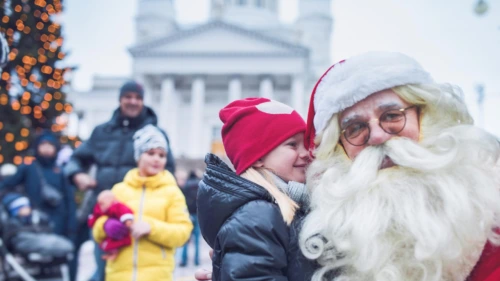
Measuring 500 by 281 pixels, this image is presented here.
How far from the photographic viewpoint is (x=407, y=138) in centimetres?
135

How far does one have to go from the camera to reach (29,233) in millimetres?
5340

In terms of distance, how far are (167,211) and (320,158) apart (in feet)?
5.84

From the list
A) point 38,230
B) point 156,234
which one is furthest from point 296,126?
point 38,230

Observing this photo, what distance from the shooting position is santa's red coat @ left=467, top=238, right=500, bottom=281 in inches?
44.3

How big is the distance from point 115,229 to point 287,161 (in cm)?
152

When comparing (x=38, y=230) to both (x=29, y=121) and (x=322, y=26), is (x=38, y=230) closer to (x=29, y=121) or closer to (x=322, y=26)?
(x=29, y=121)

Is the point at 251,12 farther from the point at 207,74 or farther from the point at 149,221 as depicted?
the point at 149,221

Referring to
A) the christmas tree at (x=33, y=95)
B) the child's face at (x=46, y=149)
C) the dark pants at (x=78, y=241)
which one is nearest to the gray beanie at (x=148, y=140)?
the dark pants at (x=78, y=241)

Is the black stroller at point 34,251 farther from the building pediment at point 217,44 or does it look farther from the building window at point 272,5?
the building window at point 272,5

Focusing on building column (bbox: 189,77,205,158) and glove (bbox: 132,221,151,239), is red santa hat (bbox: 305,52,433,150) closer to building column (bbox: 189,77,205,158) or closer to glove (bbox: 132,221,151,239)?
glove (bbox: 132,221,151,239)

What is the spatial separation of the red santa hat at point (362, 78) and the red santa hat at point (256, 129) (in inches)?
6.7

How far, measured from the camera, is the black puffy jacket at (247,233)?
1.35 meters

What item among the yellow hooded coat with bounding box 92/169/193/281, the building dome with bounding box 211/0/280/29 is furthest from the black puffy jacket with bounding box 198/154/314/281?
the building dome with bounding box 211/0/280/29

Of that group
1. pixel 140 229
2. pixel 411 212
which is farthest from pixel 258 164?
pixel 140 229
